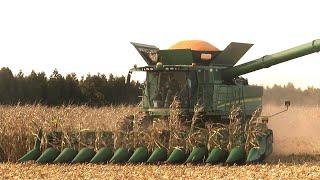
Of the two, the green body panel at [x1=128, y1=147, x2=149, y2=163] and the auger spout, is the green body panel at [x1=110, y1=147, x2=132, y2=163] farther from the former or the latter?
the auger spout

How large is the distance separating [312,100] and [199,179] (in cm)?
3573

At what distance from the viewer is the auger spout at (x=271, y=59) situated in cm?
1367

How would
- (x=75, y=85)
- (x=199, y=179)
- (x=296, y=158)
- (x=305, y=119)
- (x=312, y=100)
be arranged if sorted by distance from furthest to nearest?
(x=312, y=100) → (x=75, y=85) → (x=305, y=119) → (x=296, y=158) → (x=199, y=179)

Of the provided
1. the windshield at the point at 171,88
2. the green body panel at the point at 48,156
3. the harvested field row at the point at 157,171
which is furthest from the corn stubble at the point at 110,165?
the windshield at the point at 171,88

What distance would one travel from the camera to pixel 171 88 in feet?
42.9

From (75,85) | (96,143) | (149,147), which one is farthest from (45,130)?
(75,85)

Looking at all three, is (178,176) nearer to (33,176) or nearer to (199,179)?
(199,179)

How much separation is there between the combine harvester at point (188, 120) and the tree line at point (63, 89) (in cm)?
2054

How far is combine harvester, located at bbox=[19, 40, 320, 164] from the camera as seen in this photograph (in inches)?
467

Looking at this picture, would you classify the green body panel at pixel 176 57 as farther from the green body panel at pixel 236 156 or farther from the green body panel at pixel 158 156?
the green body panel at pixel 236 156

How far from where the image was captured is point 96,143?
1252cm

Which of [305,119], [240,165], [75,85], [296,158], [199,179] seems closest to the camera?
[199,179]

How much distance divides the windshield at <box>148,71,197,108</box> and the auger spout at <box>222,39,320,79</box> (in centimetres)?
145

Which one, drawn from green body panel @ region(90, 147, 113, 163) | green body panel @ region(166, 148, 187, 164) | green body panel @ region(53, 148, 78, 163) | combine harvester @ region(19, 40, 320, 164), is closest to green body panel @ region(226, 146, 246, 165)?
combine harvester @ region(19, 40, 320, 164)
